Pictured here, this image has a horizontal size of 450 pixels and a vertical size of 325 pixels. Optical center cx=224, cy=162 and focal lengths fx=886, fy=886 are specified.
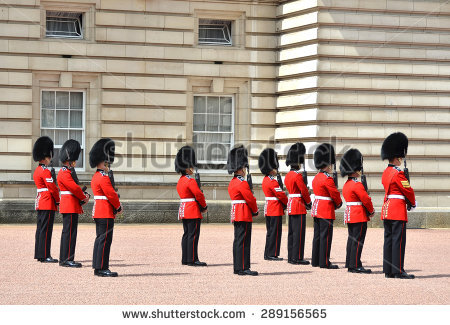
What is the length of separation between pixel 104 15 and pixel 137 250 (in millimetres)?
6594

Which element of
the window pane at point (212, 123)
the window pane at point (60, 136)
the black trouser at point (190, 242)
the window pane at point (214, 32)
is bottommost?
the black trouser at point (190, 242)

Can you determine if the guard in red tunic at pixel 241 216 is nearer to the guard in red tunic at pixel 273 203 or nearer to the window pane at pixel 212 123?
the guard in red tunic at pixel 273 203

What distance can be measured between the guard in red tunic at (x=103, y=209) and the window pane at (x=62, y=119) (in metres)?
7.97

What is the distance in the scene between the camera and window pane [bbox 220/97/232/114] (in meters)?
18.0

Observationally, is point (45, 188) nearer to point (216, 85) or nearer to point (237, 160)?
point (237, 160)

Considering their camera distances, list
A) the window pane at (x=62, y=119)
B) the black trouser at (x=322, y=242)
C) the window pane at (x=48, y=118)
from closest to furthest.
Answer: the black trouser at (x=322, y=242)
the window pane at (x=48, y=118)
the window pane at (x=62, y=119)

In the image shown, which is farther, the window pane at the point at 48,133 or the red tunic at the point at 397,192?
the window pane at the point at 48,133

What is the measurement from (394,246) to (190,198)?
8.22ft

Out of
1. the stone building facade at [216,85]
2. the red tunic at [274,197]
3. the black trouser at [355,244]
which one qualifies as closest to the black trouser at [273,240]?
the red tunic at [274,197]

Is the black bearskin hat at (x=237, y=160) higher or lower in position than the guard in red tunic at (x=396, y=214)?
higher

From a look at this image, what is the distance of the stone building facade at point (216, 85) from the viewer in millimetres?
16375

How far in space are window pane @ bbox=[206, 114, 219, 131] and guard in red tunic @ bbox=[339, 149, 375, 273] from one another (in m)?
8.09

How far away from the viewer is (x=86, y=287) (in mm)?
8406

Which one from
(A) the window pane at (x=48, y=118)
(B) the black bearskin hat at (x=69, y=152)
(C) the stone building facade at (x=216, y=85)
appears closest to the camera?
(B) the black bearskin hat at (x=69, y=152)
